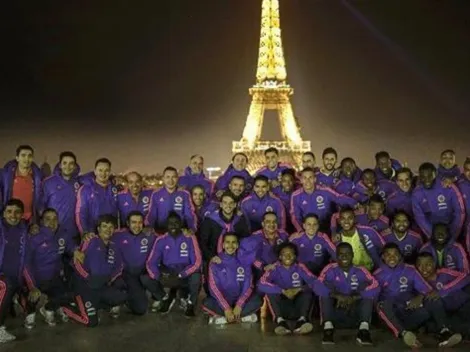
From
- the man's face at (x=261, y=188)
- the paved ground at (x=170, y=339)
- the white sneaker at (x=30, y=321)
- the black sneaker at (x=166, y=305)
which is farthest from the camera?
the man's face at (x=261, y=188)

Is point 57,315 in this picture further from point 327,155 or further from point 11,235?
point 327,155

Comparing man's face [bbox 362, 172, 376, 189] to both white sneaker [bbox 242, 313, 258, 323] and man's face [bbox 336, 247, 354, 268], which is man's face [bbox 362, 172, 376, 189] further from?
white sneaker [bbox 242, 313, 258, 323]

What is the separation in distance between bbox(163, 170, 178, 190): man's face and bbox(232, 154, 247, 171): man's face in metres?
1.23

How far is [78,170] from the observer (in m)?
7.27

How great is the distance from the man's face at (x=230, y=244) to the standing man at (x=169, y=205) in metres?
1.03

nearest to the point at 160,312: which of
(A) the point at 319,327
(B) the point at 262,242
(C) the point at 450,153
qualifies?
(B) the point at 262,242

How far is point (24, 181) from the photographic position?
22.4 ft

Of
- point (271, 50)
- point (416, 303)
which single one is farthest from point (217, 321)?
point (271, 50)

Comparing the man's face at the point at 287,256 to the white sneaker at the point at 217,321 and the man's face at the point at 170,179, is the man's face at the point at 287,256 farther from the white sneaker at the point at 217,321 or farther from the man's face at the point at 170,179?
the man's face at the point at 170,179

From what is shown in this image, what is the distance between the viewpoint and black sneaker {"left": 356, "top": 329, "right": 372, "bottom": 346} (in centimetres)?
533

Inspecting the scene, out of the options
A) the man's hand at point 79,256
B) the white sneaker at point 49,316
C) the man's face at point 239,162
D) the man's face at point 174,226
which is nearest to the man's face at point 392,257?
the man's face at point 174,226

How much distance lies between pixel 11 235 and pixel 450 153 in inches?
212

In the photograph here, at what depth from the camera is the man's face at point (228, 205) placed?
21.9 ft

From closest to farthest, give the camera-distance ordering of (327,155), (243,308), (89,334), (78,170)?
1. (89,334)
2. (243,308)
3. (78,170)
4. (327,155)
